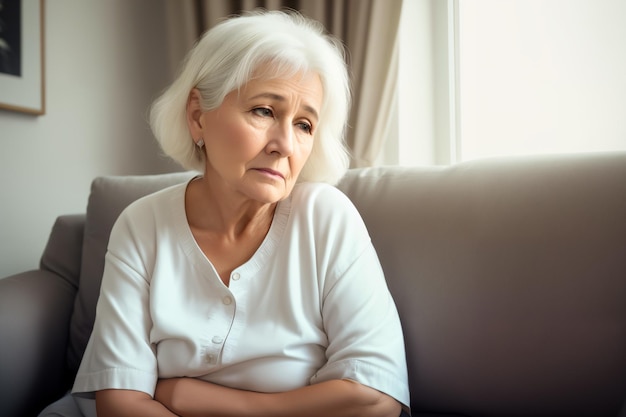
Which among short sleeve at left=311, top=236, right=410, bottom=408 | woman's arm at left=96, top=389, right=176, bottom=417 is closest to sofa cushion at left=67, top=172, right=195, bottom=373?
woman's arm at left=96, top=389, right=176, bottom=417

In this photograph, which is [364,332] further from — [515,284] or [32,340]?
[32,340]

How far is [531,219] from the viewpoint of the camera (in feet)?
4.07

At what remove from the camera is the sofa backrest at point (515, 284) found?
1165 millimetres

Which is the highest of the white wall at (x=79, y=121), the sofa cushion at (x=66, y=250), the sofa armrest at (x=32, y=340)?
the white wall at (x=79, y=121)

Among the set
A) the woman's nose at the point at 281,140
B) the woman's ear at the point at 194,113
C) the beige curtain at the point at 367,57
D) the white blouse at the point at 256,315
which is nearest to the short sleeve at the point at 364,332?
the white blouse at the point at 256,315

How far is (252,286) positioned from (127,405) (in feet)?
1.13

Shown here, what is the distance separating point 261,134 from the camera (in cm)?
115

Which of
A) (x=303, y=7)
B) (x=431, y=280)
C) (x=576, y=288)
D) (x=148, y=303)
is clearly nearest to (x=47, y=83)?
(x=303, y=7)

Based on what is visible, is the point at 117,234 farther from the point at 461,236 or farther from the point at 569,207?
the point at 569,207

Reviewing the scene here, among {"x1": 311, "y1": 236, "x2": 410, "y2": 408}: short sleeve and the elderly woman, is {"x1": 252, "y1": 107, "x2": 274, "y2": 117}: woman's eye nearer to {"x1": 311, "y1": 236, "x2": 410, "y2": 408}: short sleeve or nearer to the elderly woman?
the elderly woman

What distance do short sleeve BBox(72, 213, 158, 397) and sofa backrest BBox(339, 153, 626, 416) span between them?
1.98 ft

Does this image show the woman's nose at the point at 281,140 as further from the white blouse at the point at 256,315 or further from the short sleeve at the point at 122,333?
the short sleeve at the point at 122,333

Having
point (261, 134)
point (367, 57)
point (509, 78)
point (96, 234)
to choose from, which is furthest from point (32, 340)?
point (509, 78)

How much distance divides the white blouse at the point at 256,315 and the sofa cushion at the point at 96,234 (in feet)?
1.37
